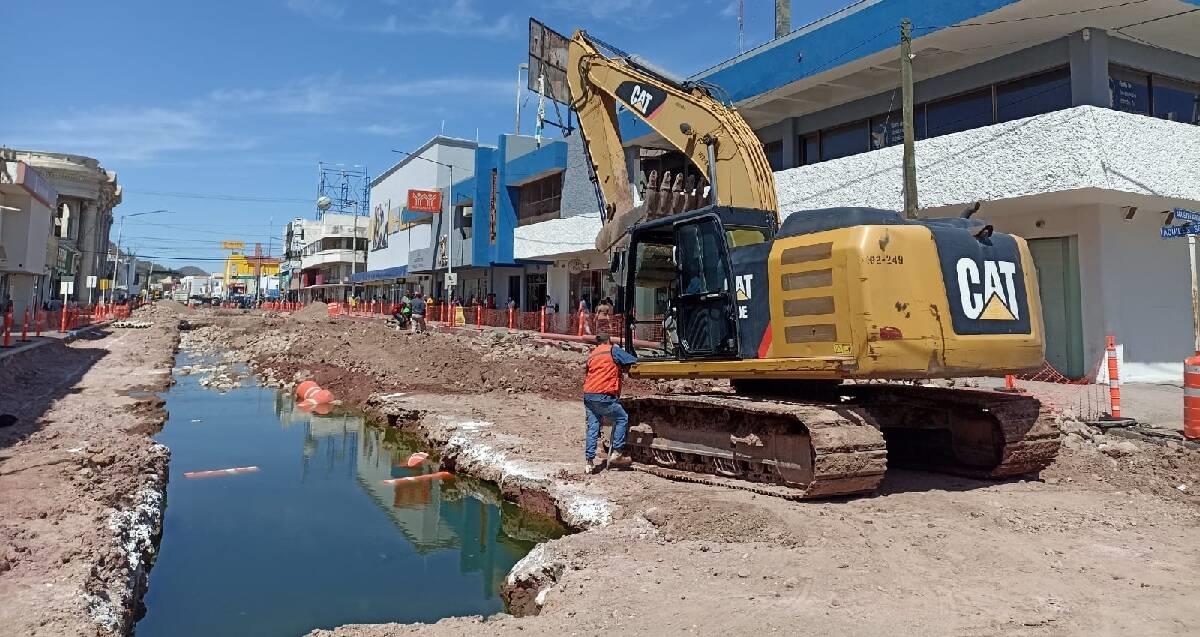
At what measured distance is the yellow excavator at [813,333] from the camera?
616cm

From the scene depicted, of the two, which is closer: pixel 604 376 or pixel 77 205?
pixel 604 376

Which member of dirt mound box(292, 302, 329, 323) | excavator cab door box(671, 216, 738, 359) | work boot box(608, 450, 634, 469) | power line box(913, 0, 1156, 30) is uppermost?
power line box(913, 0, 1156, 30)

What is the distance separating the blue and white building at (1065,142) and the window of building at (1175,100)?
4 centimetres

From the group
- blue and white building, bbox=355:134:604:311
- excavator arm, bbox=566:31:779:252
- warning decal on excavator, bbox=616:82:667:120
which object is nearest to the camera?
excavator arm, bbox=566:31:779:252

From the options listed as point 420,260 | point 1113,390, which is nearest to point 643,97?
point 1113,390

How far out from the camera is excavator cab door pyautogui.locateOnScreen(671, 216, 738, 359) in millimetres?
7293

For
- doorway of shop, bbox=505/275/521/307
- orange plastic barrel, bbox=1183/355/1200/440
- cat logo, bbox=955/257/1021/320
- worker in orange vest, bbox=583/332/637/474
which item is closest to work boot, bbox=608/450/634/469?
worker in orange vest, bbox=583/332/637/474

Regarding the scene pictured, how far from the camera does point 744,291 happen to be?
281 inches

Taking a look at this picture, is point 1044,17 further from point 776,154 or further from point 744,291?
point 744,291

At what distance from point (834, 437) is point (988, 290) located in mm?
2020

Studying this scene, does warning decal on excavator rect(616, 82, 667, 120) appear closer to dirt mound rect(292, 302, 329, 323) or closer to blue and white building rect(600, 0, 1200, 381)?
blue and white building rect(600, 0, 1200, 381)

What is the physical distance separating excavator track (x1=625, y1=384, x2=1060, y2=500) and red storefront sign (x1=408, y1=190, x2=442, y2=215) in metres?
34.3

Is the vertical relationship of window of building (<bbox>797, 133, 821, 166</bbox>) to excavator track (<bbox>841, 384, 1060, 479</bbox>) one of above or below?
above

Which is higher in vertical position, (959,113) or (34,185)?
(34,185)
